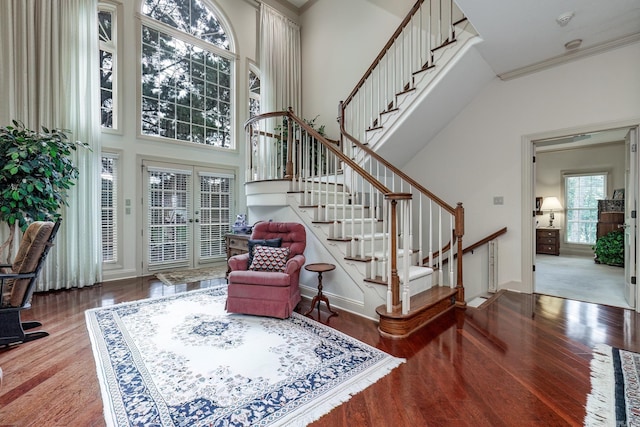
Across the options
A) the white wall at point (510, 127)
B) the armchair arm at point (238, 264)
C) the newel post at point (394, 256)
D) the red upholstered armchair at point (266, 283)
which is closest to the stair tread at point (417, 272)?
the newel post at point (394, 256)

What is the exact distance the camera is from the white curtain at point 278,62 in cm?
655

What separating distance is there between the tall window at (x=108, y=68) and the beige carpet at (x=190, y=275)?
8.73 ft

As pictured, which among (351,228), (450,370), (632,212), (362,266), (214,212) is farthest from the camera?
(214,212)

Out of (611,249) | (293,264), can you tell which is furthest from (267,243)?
(611,249)

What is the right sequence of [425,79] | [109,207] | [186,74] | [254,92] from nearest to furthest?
[425,79], [109,207], [186,74], [254,92]

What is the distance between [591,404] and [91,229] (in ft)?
19.0

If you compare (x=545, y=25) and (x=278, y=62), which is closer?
(x=545, y=25)

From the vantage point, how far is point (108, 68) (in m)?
4.93

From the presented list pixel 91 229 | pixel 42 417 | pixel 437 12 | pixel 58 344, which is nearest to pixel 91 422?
pixel 42 417

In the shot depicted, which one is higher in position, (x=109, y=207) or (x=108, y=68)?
(x=108, y=68)

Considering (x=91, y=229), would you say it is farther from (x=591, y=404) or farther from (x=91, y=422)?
(x=591, y=404)

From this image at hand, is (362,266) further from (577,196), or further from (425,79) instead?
(577,196)

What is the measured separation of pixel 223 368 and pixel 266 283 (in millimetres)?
1004

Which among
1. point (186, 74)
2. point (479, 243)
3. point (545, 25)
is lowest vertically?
point (479, 243)
